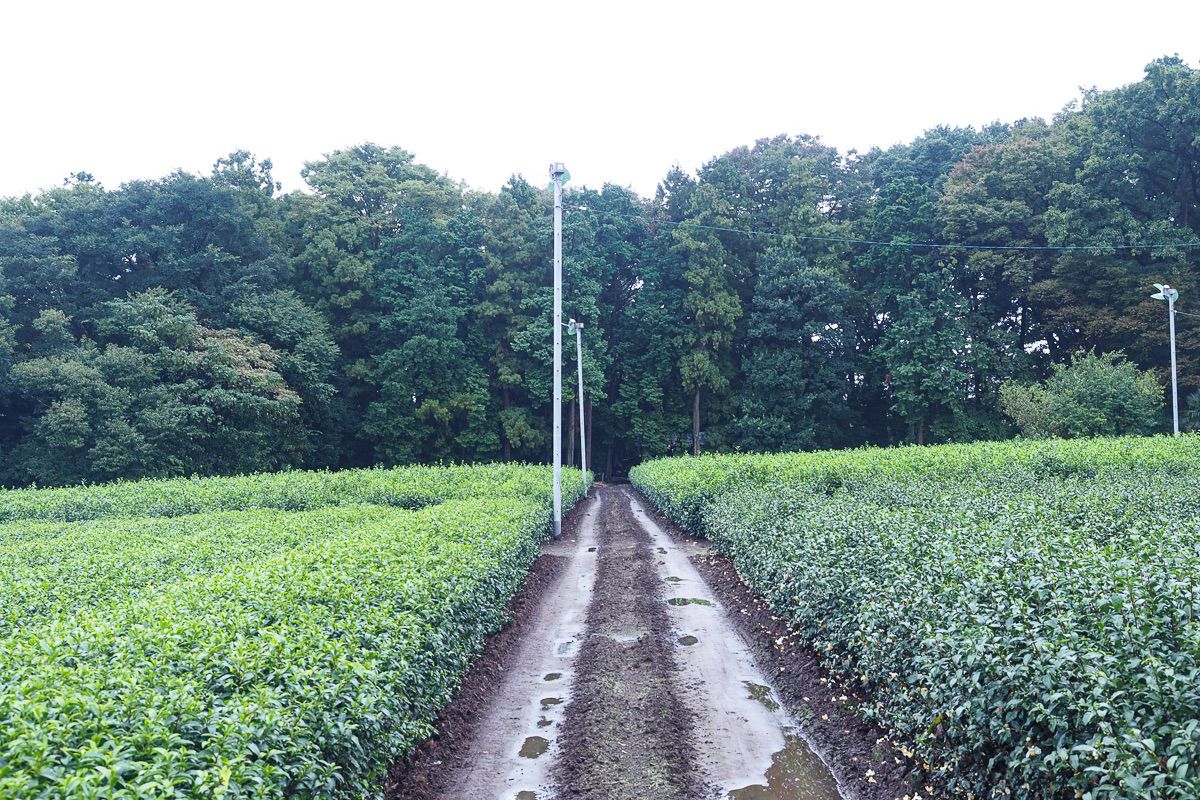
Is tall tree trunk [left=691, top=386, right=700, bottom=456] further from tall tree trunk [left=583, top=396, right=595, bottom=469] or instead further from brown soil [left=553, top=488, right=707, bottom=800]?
brown soil [left=553, top=488, right=707, bottom=800]

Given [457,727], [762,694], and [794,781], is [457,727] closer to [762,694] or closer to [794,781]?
[794,781]

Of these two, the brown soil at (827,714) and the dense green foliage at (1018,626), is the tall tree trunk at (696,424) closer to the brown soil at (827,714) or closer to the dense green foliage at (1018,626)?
the brown soil at (827,714)

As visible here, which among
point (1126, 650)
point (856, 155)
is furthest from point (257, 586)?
point (856, 155)

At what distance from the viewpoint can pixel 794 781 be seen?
4.79 metres

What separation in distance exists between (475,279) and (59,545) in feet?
101

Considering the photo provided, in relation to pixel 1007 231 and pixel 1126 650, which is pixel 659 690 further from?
pixel 1007 231

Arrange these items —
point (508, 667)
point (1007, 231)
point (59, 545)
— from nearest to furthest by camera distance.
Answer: point (508, 667), point (59, 545), point (1007, 231)

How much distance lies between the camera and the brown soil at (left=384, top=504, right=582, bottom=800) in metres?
4.67

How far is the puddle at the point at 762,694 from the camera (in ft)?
20.2

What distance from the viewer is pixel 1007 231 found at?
36.4m

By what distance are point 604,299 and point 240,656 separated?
4271cm

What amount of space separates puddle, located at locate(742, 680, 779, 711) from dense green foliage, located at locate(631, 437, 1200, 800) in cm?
57

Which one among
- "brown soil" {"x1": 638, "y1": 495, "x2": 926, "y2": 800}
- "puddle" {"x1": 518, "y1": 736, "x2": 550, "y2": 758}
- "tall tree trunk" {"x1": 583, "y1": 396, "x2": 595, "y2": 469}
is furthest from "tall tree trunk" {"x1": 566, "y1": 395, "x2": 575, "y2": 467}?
"puddle" {"x1": 518, "y1": 736, "x2": 550, "y2": 758}

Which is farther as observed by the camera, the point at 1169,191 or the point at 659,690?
the point at 1169,191
